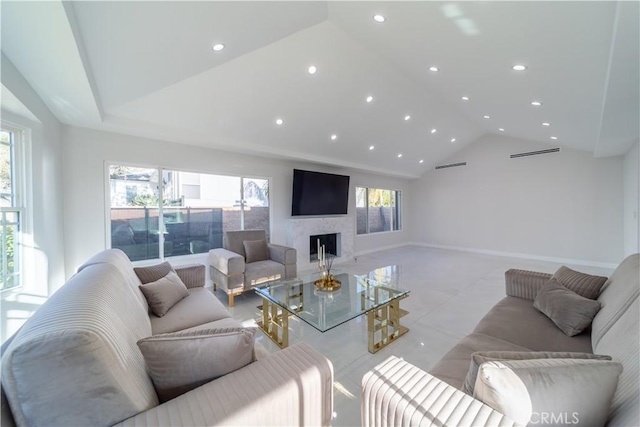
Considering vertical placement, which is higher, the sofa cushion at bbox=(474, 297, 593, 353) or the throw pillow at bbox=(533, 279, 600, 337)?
the throw pillow at bbox=(533, 279, 600, 337)

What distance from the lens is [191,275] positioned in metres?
2.74

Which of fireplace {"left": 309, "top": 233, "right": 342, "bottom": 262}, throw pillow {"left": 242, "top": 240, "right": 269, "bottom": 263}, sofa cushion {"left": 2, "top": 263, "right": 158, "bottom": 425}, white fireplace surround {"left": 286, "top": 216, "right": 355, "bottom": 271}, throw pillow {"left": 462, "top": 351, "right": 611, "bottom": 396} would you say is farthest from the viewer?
fireplace {"left": 309, "top": 233, "right": 342, "bottom": 262}

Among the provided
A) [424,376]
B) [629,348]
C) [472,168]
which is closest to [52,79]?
[424,376]

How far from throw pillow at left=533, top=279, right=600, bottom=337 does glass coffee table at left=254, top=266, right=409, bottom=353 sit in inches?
45.7

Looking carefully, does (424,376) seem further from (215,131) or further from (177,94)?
(215,131)

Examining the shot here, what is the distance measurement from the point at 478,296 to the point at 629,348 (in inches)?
114

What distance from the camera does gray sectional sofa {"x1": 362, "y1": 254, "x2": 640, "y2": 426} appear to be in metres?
0.84

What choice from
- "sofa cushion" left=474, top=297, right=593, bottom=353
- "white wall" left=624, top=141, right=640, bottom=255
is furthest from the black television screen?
"white wall" left=624, top=141, right=640, bottom=255

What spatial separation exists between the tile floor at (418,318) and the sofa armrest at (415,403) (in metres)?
0.69

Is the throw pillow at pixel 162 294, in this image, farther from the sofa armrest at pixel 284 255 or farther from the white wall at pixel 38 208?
the sofa armrest at pixel 284 255

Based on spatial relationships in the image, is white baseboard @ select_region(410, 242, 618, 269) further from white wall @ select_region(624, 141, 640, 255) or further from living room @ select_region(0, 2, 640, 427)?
white wall @ select_region(624, 141, 640, 255)

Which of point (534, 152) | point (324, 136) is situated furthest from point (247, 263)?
point (534, 152)

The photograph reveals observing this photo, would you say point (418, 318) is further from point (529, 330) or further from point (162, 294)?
point (162, 294)

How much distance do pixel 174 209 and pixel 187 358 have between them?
11.3 ft
